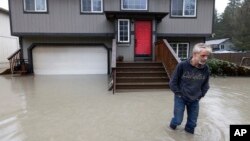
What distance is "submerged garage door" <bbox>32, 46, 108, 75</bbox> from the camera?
1289cm

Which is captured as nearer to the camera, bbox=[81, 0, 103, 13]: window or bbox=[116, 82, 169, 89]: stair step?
bbox=[116, 82, 169, 89]: stair step

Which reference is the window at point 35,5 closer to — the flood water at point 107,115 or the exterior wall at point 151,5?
the exterior wall at point 151,5

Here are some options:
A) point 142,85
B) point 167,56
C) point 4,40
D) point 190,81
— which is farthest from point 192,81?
point 4,40

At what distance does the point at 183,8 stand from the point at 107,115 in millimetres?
9717

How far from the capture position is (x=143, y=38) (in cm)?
1154

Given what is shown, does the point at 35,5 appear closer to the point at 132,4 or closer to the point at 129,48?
the point at 132,4

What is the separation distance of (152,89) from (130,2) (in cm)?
615

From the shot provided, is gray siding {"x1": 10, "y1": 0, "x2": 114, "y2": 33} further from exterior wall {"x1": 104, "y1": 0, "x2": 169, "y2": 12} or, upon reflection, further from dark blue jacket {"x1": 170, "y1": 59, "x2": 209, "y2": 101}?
dark blue jacket {"x1": 170, "y1": 59, "x2": 209, "y2": 101}

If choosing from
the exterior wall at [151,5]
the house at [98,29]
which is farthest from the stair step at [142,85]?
the exterior wall at [151,5]

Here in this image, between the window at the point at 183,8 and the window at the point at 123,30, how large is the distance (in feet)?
10.3

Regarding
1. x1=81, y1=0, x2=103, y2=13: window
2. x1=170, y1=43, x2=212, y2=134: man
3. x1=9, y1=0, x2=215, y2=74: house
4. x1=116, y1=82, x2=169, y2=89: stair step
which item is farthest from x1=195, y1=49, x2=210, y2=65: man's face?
x1=81, y1=0, x2=103, y2=13: window

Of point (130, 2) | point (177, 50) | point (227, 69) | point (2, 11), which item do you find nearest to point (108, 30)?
point (130, 2)

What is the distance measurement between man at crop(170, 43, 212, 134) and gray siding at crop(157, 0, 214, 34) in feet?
30.1

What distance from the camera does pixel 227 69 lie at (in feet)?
39.4
